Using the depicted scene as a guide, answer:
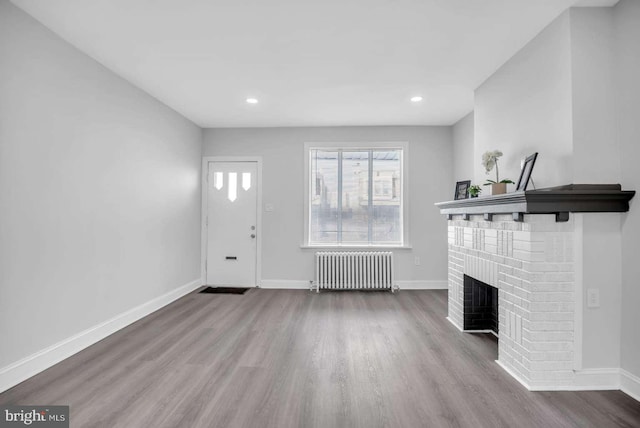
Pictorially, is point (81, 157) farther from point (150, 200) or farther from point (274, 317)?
point (274, 317)

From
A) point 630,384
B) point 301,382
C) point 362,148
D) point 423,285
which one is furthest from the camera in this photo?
point 362,148

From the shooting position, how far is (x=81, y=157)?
8.73 ft

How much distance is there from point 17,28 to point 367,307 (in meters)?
4.14

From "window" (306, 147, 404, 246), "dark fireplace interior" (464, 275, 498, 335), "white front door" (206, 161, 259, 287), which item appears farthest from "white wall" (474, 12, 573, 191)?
"white front door" (206, 161, 259, 287)

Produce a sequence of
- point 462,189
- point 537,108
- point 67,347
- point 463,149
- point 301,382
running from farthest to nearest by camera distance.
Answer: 1. point 463,149
2. point 462,189
3. point 67,347
4. point 537,108
5. point 301,382

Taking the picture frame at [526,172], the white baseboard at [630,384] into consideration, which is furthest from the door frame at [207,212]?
the white baseboard at [630,384]

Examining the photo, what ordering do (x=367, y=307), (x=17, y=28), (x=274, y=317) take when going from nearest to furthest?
(x=17, y=28) < (x=274, y=317) < (x=367, y=307)

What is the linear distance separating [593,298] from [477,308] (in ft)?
3.75

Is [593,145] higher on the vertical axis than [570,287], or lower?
higher

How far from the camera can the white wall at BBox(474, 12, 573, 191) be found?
2125mm

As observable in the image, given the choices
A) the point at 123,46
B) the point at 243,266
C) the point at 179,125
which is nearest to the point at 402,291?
the point at 243,266

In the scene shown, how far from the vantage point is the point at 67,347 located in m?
2.49

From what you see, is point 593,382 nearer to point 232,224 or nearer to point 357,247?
point 357,247

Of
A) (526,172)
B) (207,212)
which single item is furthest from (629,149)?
(207,212)
